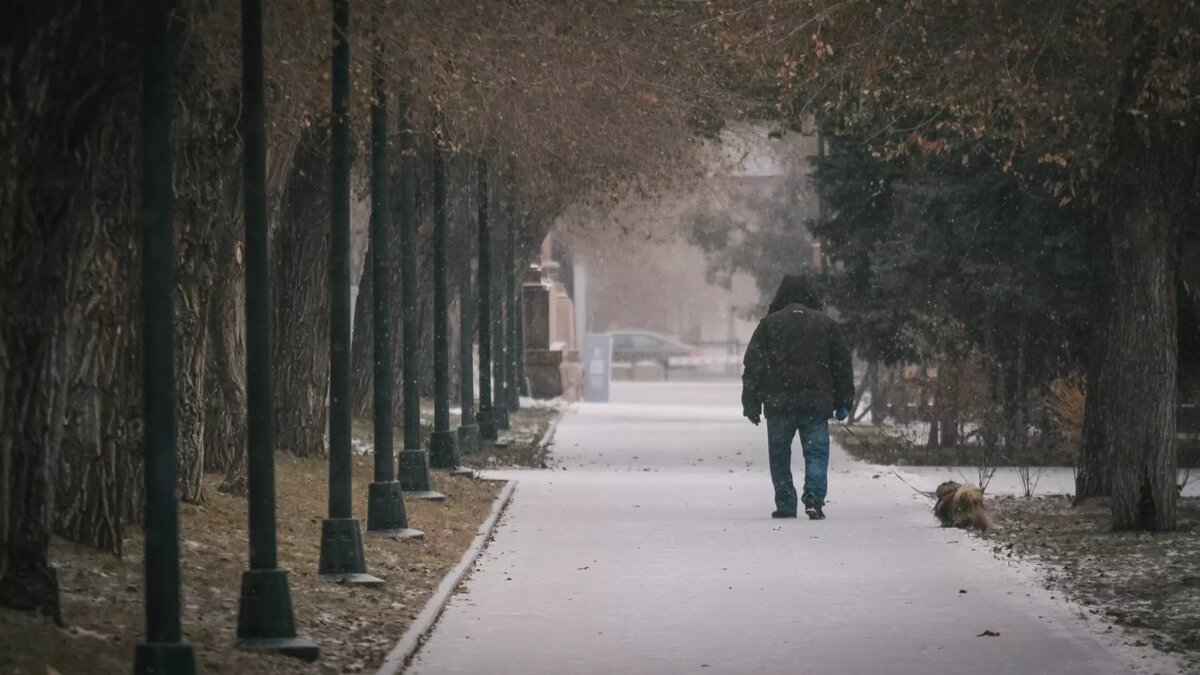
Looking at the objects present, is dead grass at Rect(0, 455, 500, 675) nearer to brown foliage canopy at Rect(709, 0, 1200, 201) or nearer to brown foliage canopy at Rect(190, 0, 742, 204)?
brown foliage canopy at Rect(190, 0, 742, 204)

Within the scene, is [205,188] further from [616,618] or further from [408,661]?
[408,661]

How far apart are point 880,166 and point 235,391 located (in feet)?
38.6

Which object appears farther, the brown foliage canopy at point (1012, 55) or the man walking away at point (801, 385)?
the man walking away at point (801, 385)

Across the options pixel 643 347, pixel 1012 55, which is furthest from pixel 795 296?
pixel 643 347

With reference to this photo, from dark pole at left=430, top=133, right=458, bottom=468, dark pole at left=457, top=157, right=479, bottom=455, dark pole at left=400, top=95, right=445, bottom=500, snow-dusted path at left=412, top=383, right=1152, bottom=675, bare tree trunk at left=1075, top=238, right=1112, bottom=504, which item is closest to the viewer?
snow-dusted path at left=412, top=383, right=1152, bottom=675

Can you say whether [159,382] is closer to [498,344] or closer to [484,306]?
[484,306]

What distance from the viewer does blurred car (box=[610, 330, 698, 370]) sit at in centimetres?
9050

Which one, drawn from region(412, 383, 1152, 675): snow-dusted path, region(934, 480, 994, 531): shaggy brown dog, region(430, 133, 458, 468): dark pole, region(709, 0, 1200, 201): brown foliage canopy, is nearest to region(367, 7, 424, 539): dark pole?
region(412, 383, 1152, 675): snow-dusted path

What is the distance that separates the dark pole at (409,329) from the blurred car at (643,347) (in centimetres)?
6887

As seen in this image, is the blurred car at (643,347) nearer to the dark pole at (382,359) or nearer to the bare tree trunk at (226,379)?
the bare tree trunk at (226,379)

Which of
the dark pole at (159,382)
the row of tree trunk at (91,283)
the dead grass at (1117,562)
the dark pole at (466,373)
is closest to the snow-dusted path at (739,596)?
the dead grass at (1117,562)

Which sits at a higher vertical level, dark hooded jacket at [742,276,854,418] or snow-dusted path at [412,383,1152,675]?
dark hooded jacket at [742,276,854,418]

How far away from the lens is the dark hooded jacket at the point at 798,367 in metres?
19.2

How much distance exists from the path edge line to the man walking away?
94.4 inches
